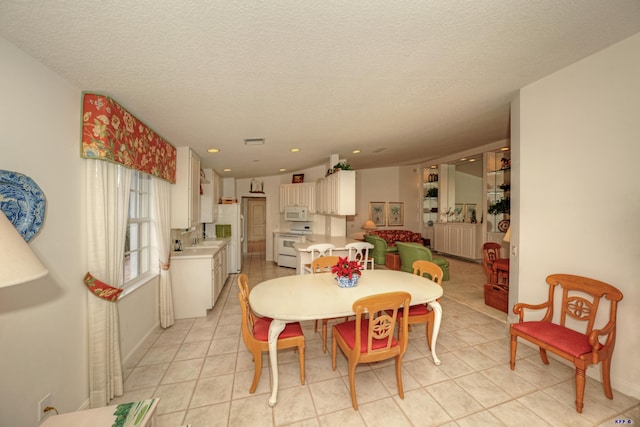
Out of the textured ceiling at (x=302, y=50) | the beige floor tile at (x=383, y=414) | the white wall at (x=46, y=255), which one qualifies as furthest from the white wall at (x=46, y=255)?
the beige floor tile at (x=383, y=414)

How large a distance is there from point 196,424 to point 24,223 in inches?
64.0

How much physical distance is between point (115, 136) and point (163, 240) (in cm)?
140

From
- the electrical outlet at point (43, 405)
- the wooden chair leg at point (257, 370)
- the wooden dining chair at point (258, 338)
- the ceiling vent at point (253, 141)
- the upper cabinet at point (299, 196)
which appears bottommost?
the wooden chair leg at point (257, 370)

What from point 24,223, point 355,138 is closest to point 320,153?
point 355,138

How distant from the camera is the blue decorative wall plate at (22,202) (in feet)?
4.09

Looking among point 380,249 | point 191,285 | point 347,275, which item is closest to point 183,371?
point 191,285

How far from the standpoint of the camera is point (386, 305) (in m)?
1.70

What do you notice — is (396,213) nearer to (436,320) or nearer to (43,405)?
(436,320)

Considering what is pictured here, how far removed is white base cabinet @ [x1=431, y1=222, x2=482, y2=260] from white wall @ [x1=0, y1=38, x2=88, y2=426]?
7283 millimetres

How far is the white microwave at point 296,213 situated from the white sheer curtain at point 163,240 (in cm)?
329

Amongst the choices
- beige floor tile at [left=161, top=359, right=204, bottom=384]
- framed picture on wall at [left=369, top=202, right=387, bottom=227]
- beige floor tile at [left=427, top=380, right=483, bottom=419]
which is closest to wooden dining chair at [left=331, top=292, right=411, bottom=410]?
beige floor tile at [left=427, top=380, right=483, bottom=419]

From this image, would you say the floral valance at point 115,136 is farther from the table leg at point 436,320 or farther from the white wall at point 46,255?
the table leg at point 436,320

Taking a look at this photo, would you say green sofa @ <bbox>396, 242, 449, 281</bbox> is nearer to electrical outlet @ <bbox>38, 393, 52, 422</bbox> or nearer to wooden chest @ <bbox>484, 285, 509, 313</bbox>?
wooden chest @ <bbox>484, 285, 509, 313</bbox>

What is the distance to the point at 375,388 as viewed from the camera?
1.99 metres
